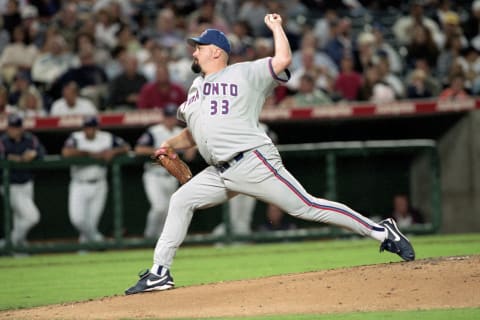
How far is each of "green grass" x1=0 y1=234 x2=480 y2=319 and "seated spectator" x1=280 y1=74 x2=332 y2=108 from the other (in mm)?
1990

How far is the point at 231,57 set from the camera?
47.0 feet

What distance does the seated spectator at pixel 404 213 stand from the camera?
1333 centimetres

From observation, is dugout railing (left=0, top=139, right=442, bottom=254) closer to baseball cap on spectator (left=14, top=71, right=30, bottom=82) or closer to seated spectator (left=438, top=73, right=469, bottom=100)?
seated spectator (left=438, top=73, right=469, bottom=100)

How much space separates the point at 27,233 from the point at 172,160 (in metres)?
5.74

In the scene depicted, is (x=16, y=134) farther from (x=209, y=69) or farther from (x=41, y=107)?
(x=209, y=69)

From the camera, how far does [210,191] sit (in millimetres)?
7129

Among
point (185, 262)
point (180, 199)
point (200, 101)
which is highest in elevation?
point (200, 101)

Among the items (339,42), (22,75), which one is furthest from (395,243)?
(339,42)

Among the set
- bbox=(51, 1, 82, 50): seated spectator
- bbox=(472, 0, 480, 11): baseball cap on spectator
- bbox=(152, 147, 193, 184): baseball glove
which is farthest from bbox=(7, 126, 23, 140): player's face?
bbox=(472, 0, 480, 11): baseball cap on spectator

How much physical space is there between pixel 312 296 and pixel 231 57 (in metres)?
8.02

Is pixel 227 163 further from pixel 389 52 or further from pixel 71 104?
pixel 389 52

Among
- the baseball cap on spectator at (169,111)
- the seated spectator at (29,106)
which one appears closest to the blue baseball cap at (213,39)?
the baseball cap on spectator at (169,111)

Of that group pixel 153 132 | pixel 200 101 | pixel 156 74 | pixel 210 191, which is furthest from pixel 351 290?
pixel 156 74

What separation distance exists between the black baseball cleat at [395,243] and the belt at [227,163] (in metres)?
1.16
